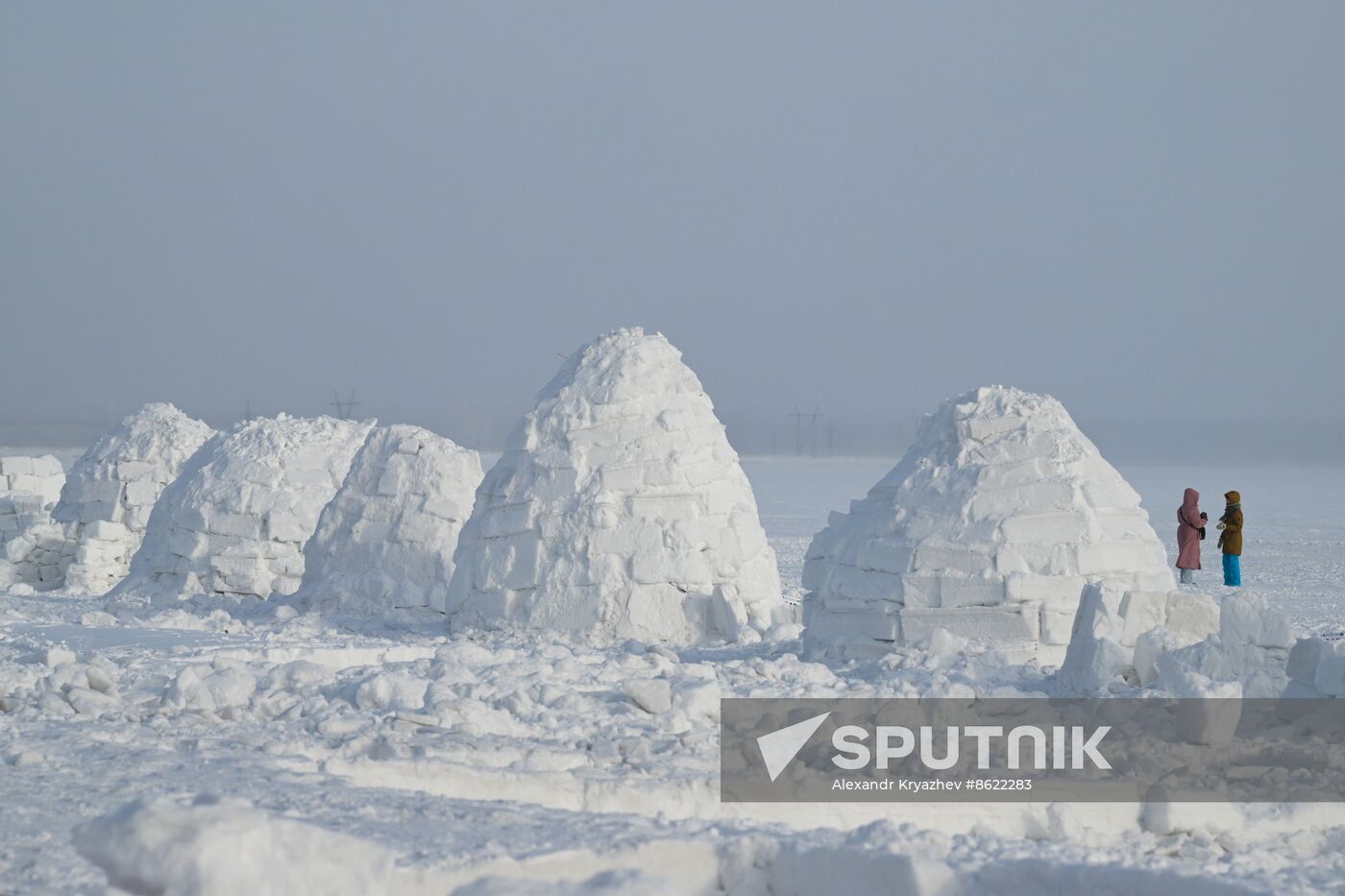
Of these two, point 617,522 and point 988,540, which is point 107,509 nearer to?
point 617,522

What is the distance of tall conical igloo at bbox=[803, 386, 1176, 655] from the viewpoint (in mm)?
8133

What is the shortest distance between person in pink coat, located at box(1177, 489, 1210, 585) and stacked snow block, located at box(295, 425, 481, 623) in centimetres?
717

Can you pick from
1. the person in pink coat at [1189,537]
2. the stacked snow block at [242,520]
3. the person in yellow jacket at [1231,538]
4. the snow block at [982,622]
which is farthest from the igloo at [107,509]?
the person in yellow jacket at [1231,538]

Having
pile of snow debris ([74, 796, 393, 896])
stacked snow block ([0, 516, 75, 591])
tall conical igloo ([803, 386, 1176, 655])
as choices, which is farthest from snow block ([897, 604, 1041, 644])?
stacked snow block ([0, 516, 75, 591])

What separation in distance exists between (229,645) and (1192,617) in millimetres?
5996

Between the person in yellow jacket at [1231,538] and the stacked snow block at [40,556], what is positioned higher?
the person in yellow jacket at [1231,538]

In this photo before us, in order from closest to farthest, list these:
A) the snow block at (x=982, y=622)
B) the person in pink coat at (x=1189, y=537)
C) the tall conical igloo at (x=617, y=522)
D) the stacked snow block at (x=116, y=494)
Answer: the snow block at (x=982, y=622) < the tall conical igloo at (x=617, y=522) < the person in pink coat at (x=1189, y=537) < the stacked snow block at (x=116, y=494)

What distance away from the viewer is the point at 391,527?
12.4 meters

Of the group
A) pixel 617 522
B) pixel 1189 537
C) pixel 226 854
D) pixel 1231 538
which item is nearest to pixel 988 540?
pixel 617 522

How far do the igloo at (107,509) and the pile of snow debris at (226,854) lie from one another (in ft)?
46.7

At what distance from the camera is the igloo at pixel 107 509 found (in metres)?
16.9

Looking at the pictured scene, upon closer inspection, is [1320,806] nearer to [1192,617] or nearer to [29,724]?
[1192,617]

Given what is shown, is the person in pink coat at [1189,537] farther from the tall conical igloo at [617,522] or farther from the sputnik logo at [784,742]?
the sputnik logo at [784,742]

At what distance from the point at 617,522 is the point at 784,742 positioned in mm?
4256
